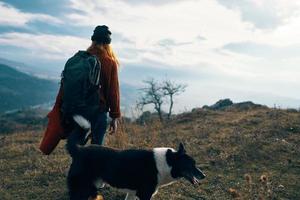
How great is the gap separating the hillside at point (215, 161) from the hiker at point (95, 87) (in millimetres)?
1890

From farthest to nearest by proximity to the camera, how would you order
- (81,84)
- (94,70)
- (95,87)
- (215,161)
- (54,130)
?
(215,161)
(54,130)
(95,87)
(94,70)
(81,84)

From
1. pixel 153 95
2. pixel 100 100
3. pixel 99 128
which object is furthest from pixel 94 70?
pixel 153 95

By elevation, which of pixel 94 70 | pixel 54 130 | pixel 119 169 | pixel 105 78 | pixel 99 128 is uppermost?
pixel 94 70

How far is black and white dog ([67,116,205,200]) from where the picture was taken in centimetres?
714

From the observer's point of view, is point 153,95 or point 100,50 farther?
point 153,95

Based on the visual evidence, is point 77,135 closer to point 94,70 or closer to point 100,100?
point 100,100

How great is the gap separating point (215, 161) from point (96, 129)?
502 centimetres

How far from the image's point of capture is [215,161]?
11.9m

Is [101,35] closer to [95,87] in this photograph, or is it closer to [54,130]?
[95,87]

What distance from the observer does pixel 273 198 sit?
30.5 feet

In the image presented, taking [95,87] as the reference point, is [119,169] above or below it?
below

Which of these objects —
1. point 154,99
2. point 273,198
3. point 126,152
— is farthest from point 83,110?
point 154,99

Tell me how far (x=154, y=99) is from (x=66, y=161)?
22817 mm

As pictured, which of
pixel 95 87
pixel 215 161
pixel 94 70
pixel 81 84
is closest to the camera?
pixel 81 84
